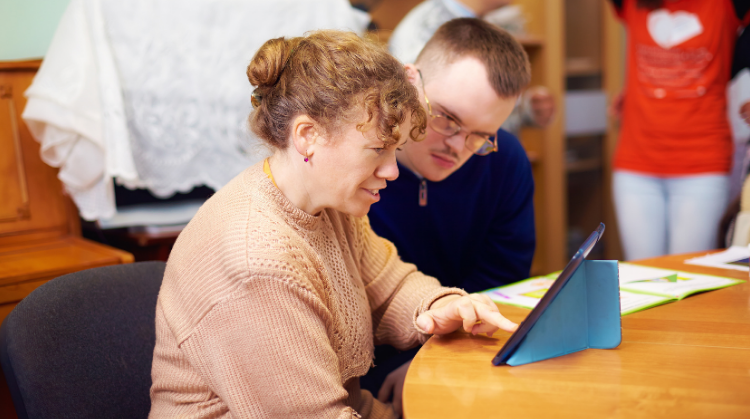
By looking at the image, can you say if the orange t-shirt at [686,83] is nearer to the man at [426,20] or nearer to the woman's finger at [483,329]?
the man at [426,20]

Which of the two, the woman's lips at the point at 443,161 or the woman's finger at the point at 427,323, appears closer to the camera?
the woman's finger at the point at 427,323

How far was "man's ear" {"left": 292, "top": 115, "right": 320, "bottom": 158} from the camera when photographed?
2.69ft

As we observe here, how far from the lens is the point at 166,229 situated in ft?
5.92

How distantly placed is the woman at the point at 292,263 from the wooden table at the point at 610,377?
105mm

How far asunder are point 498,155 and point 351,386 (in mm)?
752

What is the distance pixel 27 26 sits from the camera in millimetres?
1777

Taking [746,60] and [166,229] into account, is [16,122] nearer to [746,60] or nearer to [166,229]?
[166,229]

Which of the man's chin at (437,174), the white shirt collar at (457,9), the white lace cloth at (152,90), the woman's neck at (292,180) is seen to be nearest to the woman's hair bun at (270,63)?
the woman's neck at (292,180)

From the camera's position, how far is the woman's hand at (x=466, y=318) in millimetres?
871

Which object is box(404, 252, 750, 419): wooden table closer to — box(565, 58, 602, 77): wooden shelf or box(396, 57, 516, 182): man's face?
box(396, 57, 516, 182): man's face

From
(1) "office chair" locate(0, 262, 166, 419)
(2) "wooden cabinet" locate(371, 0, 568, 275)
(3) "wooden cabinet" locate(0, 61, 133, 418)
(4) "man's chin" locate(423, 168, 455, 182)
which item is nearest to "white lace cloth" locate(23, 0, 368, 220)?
(3) "wooden cabinet" locate(0, 61, 133, 418)

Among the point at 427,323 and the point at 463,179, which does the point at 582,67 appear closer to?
the point at 463,179

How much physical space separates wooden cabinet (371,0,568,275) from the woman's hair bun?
86.9 inches

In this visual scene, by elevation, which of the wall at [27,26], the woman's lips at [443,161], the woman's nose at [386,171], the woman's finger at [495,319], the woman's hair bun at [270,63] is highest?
the wall at [27,26]
